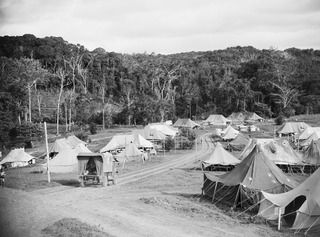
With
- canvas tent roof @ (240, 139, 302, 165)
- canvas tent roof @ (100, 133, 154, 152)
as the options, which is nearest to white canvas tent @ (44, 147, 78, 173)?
canvas tent roof @ (100, 133, 154, 152)

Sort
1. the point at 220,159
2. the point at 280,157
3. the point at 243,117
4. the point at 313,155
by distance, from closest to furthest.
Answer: the point at 220,159, the point at 313,155, the point at 280,157, the point at 243,117

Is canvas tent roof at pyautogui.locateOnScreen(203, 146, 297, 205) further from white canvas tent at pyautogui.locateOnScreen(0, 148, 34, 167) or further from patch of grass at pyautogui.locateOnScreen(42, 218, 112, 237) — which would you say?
white canvas tent at pyautogui.locateOnScreen(0, 148, 34, 167)

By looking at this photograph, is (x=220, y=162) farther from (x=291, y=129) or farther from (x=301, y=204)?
(x=291, y=129)

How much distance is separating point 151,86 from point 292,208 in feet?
268

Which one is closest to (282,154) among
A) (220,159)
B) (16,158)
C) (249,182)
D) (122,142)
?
(220,159)

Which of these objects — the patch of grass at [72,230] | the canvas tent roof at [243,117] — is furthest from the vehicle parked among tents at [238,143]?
the canvas tent roof at [243,117]

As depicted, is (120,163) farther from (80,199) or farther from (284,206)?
(284,206)

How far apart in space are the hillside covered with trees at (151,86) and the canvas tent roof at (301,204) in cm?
5316

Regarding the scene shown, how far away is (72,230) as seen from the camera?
43.4 ft

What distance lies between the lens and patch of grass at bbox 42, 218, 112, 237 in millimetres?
12938

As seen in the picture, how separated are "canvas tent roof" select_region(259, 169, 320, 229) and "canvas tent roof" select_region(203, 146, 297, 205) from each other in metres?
1.44

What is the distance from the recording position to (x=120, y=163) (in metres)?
35.4

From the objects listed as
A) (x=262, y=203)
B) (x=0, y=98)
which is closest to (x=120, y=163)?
(x=262, y=203)

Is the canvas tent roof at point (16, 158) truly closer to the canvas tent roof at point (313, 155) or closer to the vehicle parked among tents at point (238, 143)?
the vehicle parked among tents at point (238, 143)
